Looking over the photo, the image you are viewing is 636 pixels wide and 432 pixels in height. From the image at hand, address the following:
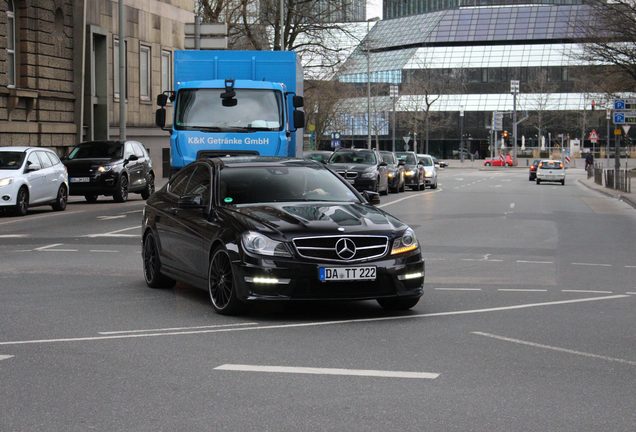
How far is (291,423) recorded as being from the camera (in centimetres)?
646

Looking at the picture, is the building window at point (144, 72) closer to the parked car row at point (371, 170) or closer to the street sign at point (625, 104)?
the parked car row at point (371, 170)

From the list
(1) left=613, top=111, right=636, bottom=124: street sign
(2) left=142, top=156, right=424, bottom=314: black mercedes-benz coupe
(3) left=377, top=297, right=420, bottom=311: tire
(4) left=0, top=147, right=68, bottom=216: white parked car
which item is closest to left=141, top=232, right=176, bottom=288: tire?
(2) left=142, top=156, right=424, bottom=314: black mercedes-benz coupe

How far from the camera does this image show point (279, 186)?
11883mm

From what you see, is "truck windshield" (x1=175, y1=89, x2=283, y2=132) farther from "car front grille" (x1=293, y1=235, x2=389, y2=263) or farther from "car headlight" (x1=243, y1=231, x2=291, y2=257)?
"car front grille" (x1=293, y1=235, x2=389, y2=263)

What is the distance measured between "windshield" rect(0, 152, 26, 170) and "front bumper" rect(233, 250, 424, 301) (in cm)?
1811

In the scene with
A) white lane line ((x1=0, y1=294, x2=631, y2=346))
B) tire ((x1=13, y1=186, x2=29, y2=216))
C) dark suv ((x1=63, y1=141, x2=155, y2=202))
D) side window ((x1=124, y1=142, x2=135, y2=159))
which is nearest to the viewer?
white lane line ((x1=0, y1=294, x2=631, y2=346))

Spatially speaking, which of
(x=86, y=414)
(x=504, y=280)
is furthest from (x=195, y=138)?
(x=86, y=414)

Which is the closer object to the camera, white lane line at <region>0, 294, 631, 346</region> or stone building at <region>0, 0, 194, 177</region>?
white lane line at <region>0, 294, 631, 346</region>

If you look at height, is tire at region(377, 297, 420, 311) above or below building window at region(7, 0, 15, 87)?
below

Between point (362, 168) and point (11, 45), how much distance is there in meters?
12.2

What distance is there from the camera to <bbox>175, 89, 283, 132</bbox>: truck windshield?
23.8 meters

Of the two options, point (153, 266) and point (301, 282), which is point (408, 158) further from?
point (301, 282)

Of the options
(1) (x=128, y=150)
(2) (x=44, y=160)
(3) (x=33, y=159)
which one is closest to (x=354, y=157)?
(1) (x=128, y=150)

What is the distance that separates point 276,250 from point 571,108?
4655 inches
